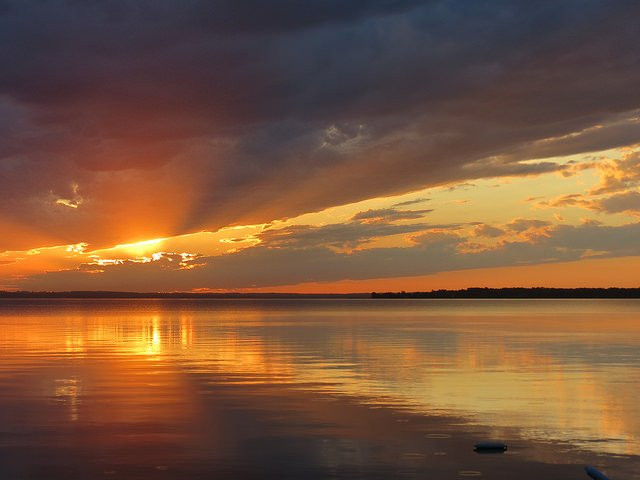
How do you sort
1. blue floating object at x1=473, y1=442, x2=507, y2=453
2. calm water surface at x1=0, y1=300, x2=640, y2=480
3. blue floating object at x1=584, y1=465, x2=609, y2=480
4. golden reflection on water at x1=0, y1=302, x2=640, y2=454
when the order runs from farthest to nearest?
golden reflection on water at x1=0, y1=302, x2=640, y2=454, blue floating object at x1=473, y1=442, x2=507, y2=453, calm water surface at x1=0, y1=300, x2=640, y2=480, blue floating object at x1=584, y1=465, x2=609, y2=480

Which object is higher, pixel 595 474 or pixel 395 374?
pixel 395 374

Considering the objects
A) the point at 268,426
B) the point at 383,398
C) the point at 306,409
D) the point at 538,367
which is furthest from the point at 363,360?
the point at 268,426

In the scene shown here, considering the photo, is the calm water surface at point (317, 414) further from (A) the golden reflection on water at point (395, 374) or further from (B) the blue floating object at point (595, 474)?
(B) the blue floating object at point (595, 474)

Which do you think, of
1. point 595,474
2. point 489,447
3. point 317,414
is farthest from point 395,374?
point 595,474

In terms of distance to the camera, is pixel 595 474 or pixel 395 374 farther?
pixel 395 374

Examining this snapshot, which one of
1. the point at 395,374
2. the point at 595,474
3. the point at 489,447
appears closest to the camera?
the point at 595,474

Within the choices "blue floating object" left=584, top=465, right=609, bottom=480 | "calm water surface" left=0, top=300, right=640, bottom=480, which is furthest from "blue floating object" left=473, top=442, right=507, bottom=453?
"blue floating object" left=584, top=465, right=609, bottom=480

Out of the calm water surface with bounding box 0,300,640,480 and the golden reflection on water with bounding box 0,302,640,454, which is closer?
the calm water surface with bounding box 0,300,640,480

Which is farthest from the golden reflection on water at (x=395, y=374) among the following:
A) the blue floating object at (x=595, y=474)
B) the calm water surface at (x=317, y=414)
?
the blue floating object at (x=595, y=474)

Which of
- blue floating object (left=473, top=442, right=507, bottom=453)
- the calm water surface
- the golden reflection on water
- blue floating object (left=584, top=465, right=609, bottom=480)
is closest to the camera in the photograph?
blue floating object (left=584, top=465, right=609, bottom=480)

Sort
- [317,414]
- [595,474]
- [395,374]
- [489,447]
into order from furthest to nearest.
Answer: [395,374]
[317,414]
[489,447]
[595,474]

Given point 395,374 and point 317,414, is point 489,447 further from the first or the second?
point 395,374

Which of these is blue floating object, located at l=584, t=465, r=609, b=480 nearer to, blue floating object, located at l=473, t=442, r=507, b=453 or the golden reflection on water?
blue floating object, located at l=473, t=442, r=507, b=453

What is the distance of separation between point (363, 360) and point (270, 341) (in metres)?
22.3
